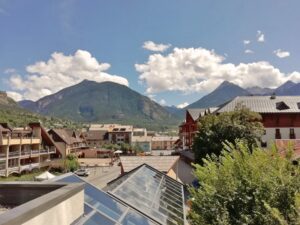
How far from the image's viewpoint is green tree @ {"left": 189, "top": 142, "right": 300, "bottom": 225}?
962 cm

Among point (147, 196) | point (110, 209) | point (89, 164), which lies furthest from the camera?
point (89, 164)

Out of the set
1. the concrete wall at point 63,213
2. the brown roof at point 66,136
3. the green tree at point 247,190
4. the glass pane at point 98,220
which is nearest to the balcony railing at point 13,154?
the brown roof at point 66,136

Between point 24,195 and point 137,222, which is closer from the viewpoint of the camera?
point 24,195

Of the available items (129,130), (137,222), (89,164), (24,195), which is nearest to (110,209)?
(137,222)

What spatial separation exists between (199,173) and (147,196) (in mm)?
3360

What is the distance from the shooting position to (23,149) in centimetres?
6925

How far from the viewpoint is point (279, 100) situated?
59125 millimetres

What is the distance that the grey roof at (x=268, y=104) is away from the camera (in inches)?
2213

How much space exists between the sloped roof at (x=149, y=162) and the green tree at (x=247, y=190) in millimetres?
17227

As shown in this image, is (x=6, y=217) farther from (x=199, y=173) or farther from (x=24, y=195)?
(x=199, y=173)

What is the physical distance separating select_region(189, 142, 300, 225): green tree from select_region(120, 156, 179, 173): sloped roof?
56.5 feet

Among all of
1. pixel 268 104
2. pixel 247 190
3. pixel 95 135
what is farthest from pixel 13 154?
pixel 95 135

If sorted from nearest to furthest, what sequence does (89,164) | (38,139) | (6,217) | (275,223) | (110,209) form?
1. (6,217)
2. (275,223)
3. (110,209)
4. (38,139)
5. (89,164)

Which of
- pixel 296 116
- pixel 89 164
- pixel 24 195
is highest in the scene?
pixel 296 116
